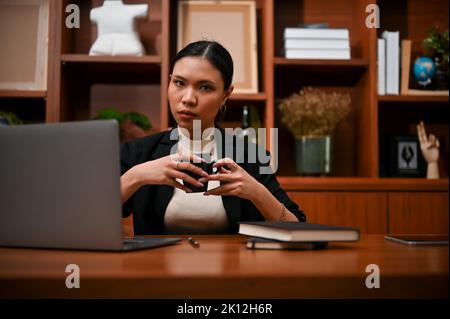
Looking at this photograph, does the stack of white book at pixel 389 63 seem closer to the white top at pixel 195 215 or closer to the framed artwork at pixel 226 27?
the framed artwork at pixel 226 27

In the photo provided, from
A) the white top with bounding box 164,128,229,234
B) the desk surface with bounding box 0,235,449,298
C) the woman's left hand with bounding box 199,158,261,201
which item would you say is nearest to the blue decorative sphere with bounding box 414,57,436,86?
the white top with bounding box 164,128,229,234

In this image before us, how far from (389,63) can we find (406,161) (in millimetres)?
516

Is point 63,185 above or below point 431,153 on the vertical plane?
below

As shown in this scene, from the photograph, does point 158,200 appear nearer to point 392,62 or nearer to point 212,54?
point 212,54

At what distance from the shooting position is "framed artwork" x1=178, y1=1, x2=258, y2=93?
2.58m

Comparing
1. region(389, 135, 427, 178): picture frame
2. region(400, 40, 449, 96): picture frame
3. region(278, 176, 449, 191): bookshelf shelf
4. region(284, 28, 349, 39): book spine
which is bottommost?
region(278, 176, 449, 191): bookshelf shelf

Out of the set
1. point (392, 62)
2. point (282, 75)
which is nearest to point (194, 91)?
point (282, 75)

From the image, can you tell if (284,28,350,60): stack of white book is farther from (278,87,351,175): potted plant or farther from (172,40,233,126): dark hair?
(172,40,233,126): dark hair

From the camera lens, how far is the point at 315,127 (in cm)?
248

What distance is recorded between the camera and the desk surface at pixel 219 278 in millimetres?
653

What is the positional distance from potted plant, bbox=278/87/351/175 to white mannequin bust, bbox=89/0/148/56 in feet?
2.81

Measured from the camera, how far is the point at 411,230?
2326 millimetres

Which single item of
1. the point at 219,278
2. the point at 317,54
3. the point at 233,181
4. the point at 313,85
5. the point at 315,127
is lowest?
the point at 219,278
